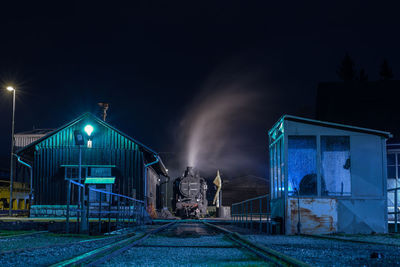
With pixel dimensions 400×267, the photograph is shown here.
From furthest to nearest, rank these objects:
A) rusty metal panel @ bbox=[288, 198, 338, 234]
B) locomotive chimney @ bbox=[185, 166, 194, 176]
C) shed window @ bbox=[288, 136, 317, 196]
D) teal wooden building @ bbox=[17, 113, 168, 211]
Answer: locomotive chimney @ bbox=[185, 166, 194, 176]
teal wooden building @ bbox=[17, 113, 168, 211]
shed window @ bbox=[288, 136, 317, 196]
rusty metal panel @ bbox=[288, 198, 338, 234]

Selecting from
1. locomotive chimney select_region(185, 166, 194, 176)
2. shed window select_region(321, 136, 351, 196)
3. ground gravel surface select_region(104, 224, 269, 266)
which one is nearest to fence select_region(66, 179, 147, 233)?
ground gravel surface select_region(104, 224, 269, 266)

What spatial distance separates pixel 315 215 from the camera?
12664 mm

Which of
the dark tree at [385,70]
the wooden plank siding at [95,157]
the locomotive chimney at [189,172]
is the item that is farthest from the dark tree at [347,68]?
the wooden plank siding at [95,157]

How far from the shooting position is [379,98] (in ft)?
78.6

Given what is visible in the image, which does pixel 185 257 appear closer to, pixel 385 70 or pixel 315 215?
pixel 315 215

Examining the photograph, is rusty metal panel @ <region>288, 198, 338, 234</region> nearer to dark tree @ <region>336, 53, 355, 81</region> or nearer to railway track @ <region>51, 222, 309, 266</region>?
railway track @ <region>51, 222, 309, 266</region>

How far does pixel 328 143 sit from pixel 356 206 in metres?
1.82

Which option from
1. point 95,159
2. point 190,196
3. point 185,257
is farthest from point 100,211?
point 190,196

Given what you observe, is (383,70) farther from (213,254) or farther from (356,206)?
(213,254)

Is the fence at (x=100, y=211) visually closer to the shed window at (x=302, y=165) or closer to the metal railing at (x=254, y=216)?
the metal railing at (x=254, y=216)

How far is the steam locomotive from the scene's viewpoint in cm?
3412

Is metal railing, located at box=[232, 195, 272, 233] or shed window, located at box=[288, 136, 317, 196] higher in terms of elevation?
shed window, located at box=[288, 136, 317, 196]

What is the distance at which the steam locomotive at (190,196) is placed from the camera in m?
34.1

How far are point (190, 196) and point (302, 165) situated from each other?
2231cm
